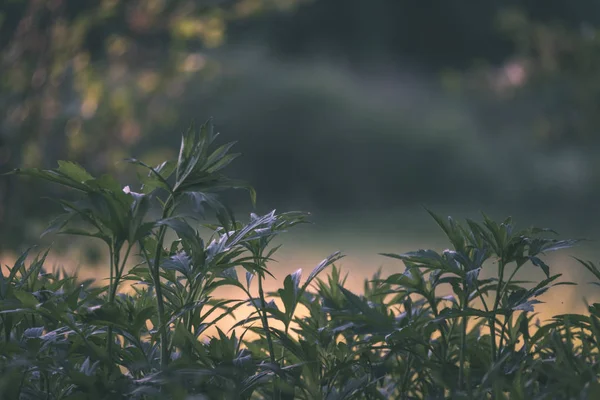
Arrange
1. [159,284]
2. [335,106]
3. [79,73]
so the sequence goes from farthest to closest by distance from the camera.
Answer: [335,106], [79,73], [159,284]

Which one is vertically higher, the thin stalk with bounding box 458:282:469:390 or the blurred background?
the blurred background

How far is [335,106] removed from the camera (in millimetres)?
11883

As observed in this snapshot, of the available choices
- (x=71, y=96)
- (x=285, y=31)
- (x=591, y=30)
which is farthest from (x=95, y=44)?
(x=285, y=31)

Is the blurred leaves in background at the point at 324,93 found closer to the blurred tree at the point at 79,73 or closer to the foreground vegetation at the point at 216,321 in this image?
the blurred tree at the point at 79,73

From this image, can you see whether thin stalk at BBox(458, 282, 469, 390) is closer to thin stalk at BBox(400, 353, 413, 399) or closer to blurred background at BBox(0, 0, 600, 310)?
thin stalk at BBox(400, 353, 413, 399)

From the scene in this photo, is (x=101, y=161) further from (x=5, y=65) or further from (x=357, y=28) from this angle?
(x=357, y=28)

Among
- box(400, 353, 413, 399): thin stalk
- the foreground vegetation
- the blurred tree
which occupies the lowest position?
box(400, 353, 413, 399): thin stalk

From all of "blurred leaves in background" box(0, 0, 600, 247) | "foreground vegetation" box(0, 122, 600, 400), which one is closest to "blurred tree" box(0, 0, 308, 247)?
"blurred leaves in background" box(0, 0, 600, 247)

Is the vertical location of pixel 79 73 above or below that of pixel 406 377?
above

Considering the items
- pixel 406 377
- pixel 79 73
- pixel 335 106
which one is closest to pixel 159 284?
pixel 406 377

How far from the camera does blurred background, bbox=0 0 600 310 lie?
3.68 metres

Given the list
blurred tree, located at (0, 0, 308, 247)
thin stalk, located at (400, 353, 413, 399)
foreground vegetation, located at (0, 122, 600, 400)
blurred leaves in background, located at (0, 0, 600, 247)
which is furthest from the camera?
blurred leaves in background, located at (0, 0, 600, 247)

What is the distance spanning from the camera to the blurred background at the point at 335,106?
12.1 ft

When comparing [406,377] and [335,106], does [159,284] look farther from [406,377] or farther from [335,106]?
[335,106]
